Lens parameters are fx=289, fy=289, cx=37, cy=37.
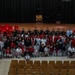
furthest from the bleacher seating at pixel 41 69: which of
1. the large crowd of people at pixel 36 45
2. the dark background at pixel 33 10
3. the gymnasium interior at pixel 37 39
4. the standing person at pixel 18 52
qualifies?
the dark background at pixel 33 10

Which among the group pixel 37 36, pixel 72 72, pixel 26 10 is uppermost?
pixel 26 10

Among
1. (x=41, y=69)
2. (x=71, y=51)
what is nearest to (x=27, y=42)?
(x=71, y=51)

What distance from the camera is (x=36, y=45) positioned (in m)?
26.2

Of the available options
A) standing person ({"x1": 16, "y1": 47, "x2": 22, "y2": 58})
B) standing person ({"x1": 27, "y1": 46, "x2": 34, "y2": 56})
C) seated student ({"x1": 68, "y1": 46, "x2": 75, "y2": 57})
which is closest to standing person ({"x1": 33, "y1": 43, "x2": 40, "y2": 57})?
standing person ({"x1": 27, "y1": 46, "x2": 34, "y2": 56})

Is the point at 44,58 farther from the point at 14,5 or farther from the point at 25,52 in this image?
the point at 14,5

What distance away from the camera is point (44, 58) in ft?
84.0

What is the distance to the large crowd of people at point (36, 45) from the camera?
25.8m

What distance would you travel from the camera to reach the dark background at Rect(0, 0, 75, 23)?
3703 centimetres

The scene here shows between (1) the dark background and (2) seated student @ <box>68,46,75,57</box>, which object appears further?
(1) the dark background

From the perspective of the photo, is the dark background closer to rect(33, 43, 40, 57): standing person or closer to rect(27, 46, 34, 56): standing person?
rect(33, 43, 40, 57): standing person

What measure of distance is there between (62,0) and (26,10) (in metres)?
4.87

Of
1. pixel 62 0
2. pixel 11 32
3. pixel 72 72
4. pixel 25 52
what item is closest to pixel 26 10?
pixel 62 0

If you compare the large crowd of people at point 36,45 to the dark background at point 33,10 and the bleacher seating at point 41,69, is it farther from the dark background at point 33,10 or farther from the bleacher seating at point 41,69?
the dark background at point 33,10

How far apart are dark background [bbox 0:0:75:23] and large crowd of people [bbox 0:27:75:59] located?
995cm
